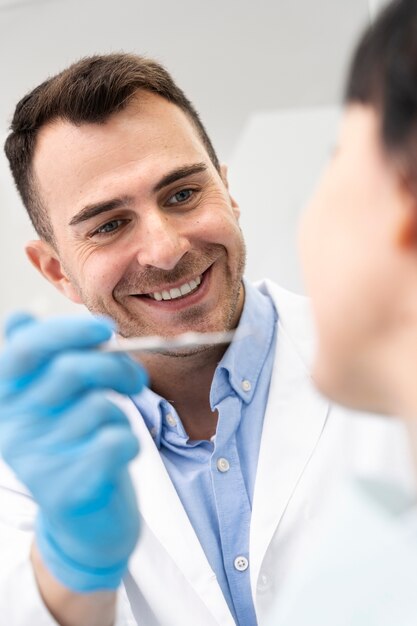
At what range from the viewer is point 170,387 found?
4.43ft

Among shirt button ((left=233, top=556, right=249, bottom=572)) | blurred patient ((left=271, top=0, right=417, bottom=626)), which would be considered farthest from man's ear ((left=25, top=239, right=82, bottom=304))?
blurred patient ((left=271, top=0, right=417, bottom=626))

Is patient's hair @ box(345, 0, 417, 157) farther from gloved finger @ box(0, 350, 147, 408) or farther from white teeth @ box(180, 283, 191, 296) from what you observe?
white teeth @ box(180, 283, 191, 296)

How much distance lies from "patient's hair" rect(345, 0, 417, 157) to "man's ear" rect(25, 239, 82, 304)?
937mm

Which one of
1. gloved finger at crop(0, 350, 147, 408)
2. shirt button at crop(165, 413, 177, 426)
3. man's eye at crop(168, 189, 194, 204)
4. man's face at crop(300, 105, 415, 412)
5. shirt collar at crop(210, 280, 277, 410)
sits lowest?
shirt button at crop(165, 413, 177, 426)

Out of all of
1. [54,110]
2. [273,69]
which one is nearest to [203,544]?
[54,110]

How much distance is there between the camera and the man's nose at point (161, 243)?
1.21m

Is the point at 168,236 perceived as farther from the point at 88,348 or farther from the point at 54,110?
the point at 88,348

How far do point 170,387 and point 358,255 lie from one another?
794 mm

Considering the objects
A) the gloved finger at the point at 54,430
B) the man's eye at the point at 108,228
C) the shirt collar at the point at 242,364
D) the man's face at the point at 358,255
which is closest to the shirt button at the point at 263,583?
the shirt collar at the point at 242,364

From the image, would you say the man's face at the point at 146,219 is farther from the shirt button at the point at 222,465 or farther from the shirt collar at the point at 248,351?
the shirt button at the point at 222,465

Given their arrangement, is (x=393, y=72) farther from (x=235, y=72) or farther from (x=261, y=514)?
(x=235, y=72)

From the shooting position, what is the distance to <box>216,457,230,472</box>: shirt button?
1.17 metres

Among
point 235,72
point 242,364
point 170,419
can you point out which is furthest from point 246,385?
point 235,72

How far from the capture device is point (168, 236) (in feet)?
3.97
